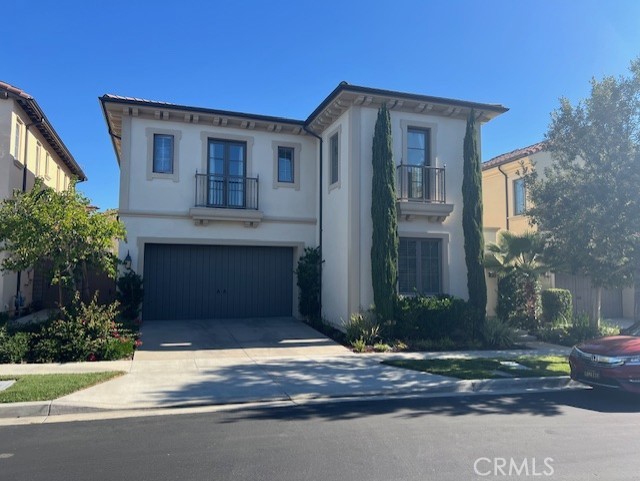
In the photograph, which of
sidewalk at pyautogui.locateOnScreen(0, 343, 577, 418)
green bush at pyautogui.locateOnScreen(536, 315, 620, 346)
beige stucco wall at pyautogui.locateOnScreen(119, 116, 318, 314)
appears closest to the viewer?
sidewalk at pyautogui.locateOnScreen(0, 343, 577, 418)

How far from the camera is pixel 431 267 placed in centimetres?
1418

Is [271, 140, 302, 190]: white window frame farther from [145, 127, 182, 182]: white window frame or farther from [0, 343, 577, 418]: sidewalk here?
[0, 343, 577, 418]: sidewalk

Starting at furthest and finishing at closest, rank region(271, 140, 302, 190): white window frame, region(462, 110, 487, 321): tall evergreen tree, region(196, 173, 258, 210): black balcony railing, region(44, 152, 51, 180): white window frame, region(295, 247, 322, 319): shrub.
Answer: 1. region(44, 152, 51, 180): white window frame
2. region(271, 140, 302, 190): white window frame
3. region(295, 247, 322, 319): shrub
4. region(196, 173, 258, 210): black balcony railing
5. region(462, 110, 487, 321): tall evergreen tree

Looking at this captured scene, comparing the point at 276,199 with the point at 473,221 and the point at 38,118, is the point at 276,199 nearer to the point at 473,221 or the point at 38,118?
the point at 473,221

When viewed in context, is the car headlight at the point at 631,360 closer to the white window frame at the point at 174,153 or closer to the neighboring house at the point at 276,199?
the neighboring house at the point at 276,199

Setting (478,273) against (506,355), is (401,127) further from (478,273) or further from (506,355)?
(506,355)

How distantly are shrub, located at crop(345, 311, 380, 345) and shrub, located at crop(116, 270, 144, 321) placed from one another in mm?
5977

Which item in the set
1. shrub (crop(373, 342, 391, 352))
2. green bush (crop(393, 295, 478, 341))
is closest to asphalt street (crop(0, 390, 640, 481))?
shrub (crop(373, 342, 391, 352))

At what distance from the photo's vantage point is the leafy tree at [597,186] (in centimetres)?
1146

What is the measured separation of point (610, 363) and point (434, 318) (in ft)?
17.5

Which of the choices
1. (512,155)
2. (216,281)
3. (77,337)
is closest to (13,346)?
(77,337)

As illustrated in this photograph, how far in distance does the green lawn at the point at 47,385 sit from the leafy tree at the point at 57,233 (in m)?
2.76

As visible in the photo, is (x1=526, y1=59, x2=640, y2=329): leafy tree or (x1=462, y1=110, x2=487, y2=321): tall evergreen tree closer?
(x1=526, y1=59, x2=640, y2=329): leafy tree

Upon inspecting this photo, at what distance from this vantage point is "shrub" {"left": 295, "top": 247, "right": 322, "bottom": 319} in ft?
50.1
